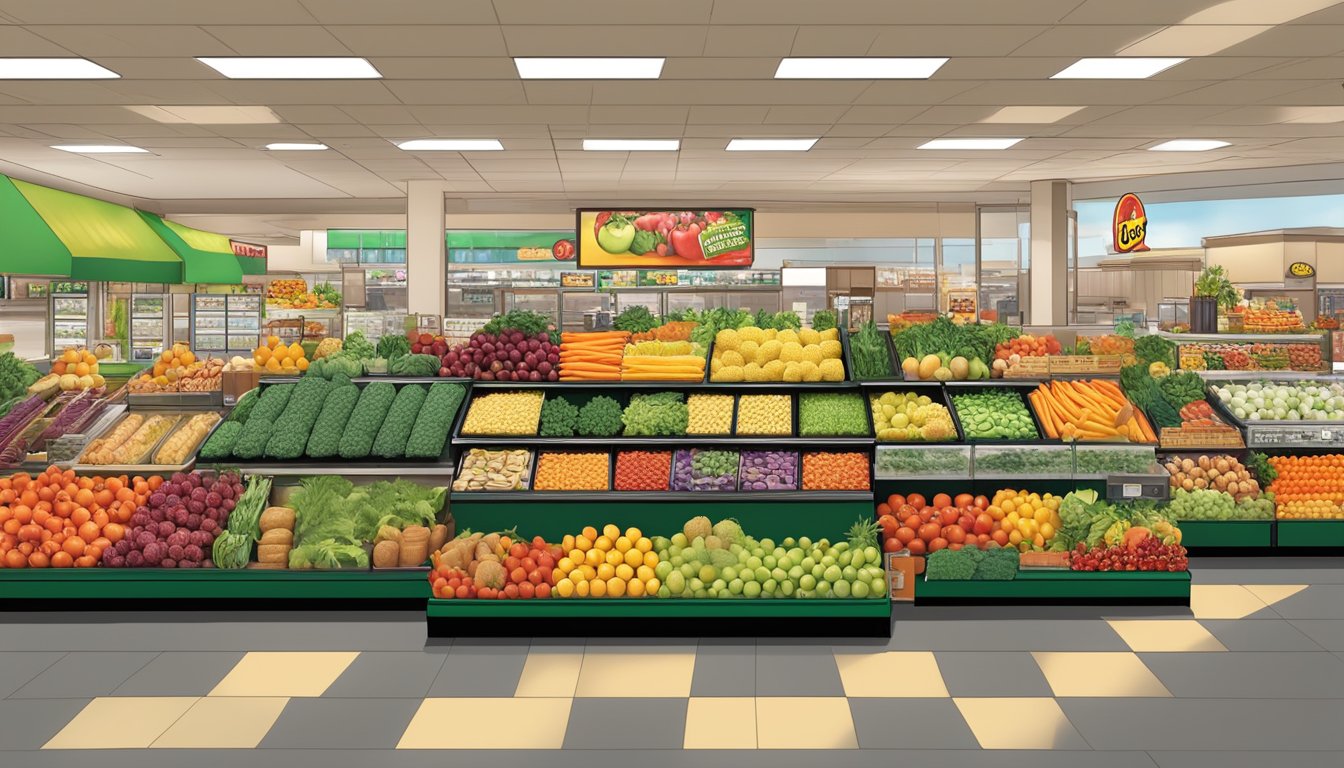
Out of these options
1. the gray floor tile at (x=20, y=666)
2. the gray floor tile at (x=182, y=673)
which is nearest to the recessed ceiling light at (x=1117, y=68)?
the gray floor tile at (x=182, y=673)

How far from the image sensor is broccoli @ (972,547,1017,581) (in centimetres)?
570

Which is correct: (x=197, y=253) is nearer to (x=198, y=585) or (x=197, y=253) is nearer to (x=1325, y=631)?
(x=198, y=585)

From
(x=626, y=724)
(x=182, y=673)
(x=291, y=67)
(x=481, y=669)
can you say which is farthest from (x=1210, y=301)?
(x=182, y=673)

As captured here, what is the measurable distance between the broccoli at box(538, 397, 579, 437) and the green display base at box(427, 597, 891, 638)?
136 cm

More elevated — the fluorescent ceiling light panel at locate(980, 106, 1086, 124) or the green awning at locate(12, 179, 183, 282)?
the fluorescent ceiling light panel at locate(980, 106, 1086, 124)

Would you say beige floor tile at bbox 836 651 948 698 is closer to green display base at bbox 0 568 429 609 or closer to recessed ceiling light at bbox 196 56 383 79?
green display base at bbox 0 568 429 609

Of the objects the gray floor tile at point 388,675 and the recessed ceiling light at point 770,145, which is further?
the recessed ceiling light at point 770,145

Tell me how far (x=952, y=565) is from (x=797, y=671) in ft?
4.60

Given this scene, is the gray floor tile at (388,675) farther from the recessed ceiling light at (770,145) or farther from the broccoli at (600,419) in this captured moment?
the recessed ceiling light at (770,145)

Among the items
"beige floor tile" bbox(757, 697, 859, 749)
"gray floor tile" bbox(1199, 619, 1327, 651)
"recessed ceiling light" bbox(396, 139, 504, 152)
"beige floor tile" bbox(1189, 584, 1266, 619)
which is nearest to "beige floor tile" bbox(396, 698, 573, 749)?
"beige floor tile" bbox(757, 697, 859, 749)

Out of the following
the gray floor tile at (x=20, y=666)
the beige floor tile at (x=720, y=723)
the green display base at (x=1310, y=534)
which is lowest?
the beige floor tile at (x=720, y=723)

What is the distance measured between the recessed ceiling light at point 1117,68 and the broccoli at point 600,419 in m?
3.51

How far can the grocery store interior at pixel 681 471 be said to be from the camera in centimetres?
435

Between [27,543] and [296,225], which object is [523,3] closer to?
[27,543]
